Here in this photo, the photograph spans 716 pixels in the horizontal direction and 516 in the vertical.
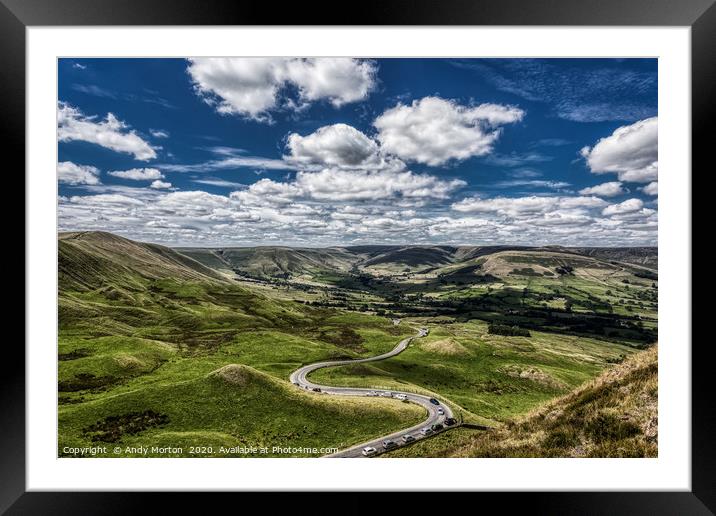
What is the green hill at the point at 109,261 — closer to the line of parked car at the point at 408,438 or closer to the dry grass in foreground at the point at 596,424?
the line of parked car at the point at 408,438

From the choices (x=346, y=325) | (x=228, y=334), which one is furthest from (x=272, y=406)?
(x=346, y=325)

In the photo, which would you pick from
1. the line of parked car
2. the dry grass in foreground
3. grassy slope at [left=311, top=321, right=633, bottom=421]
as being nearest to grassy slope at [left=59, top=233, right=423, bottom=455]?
the line of parked car

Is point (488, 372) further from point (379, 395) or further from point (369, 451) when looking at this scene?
point (369, 451)
